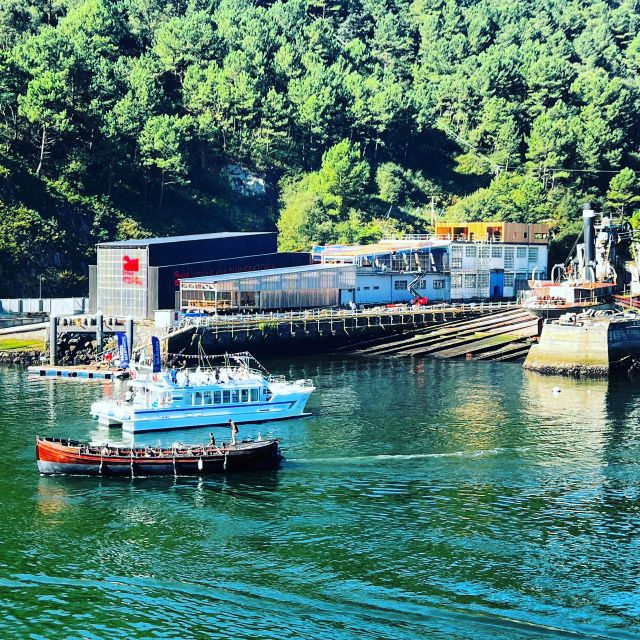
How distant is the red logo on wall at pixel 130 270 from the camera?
142m

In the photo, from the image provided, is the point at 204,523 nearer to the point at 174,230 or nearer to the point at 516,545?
the point at 516,545

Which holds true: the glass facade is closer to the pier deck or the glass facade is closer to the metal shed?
the metal shed

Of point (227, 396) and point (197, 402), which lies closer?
point (197, 402)

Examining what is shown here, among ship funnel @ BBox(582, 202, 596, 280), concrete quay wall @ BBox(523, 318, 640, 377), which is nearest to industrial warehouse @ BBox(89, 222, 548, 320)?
ship funnel @ BBox(582, 202, 596, 280)

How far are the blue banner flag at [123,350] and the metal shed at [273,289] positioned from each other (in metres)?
17.8

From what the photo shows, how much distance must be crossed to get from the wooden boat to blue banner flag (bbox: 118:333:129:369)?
39.6m

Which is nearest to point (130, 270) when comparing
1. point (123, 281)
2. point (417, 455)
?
point (123, 281)

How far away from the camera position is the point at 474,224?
561 feet

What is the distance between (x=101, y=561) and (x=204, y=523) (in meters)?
7.71

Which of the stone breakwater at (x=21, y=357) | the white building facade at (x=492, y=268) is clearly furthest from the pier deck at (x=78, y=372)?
the white building facade at (x=492, y=268)

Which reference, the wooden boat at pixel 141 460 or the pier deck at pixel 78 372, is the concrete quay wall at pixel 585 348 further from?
the wooden boat at pixel 141 460

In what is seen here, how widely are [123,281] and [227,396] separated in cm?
5322

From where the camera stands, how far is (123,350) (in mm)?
120812

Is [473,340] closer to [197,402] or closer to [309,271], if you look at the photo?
[309,271]
